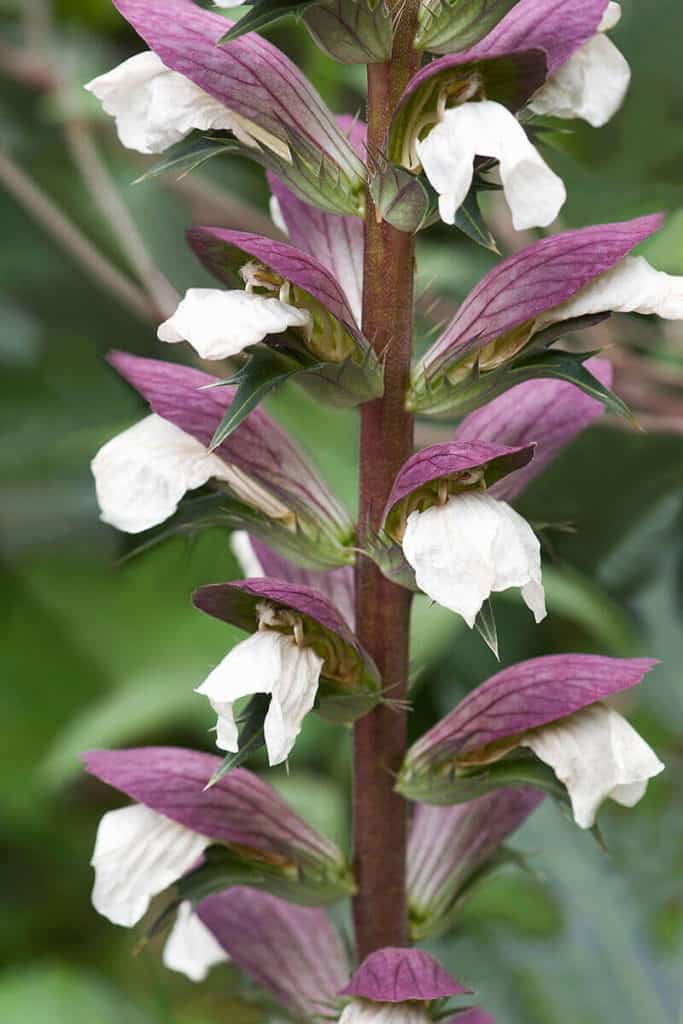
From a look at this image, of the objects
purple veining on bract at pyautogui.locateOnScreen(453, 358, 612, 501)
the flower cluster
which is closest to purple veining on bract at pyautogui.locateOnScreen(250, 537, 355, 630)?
the flower cluster

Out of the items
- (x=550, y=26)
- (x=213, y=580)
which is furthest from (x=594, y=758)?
(x=213, y=580)

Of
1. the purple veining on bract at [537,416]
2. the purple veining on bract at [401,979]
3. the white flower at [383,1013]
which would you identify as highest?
the purple veining on bract at [537,416]

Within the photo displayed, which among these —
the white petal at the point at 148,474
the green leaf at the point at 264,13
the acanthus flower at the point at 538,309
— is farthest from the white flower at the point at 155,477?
the green leaf at the point at 264,13

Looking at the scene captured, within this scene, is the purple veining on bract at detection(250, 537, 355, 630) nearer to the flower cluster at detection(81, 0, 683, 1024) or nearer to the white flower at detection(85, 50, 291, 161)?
the flower cluster at detection(81, 0, 683, 1024)

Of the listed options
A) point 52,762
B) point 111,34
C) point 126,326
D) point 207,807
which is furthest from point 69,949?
point 111,34

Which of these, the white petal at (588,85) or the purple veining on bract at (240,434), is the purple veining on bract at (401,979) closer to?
the purple veining on bract at (240,434)

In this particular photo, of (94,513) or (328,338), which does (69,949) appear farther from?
(328,338)
